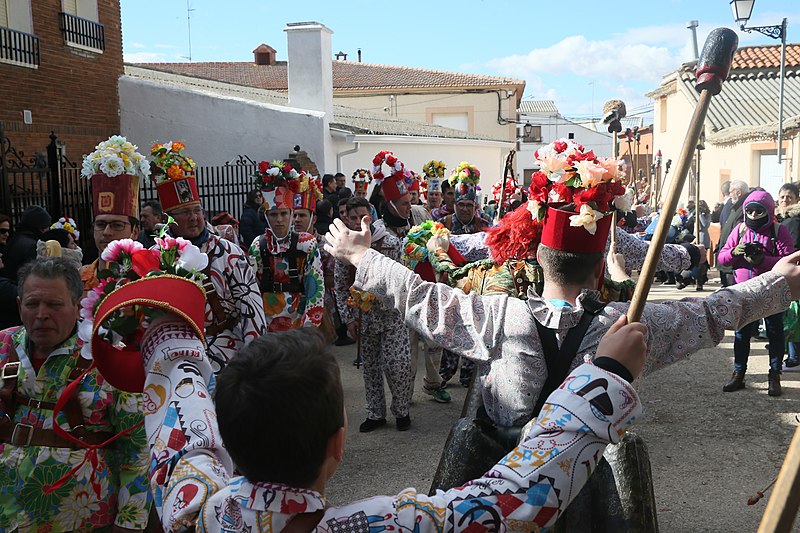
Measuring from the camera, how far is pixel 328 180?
14.7 meters

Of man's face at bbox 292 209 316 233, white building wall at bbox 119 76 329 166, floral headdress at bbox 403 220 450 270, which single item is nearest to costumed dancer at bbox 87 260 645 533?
floral headdress at bbox 403 220 450 270

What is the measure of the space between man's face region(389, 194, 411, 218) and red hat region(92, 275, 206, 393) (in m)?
6.12

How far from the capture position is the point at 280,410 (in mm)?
1489

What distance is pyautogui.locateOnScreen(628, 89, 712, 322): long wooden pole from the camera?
1925 mm

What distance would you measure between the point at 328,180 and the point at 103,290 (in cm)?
1240

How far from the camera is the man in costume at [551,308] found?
8.82ft

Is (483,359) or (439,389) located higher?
(483,359)

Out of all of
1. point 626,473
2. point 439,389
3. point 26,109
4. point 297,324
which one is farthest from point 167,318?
point 26,109

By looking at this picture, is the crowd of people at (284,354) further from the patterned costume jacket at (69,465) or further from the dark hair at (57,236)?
the dark hair at (57,236)

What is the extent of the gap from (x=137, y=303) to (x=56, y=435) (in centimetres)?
123

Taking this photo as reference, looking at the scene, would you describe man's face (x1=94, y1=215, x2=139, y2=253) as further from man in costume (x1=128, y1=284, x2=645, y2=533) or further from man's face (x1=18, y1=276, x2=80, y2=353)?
man in costume (x1=128, y1=284, x2=645, y2=533)

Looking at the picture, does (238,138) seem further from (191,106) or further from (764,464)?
(764,464)

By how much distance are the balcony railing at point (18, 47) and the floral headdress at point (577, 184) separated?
11.2 metres

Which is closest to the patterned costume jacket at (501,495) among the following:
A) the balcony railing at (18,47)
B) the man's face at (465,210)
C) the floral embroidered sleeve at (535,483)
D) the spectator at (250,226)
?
the floral embroidered sleeve at (535,483)
